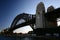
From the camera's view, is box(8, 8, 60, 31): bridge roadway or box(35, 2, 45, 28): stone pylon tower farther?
box(35, 2, 45, 28): stone pylon tower

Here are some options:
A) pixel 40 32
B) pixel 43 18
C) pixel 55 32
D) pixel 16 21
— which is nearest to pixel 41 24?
pixel 43 18

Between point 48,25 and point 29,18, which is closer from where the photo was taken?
point 48,25

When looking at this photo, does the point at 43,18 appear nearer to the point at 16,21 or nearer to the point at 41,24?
the point at 41,24

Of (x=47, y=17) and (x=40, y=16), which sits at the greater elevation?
(x=40, y=16)

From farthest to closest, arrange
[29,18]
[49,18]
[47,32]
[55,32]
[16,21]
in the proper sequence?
1. [16,21]
2. [29,18]
3. [49,18]
4. [47,32]
5. [55,32]

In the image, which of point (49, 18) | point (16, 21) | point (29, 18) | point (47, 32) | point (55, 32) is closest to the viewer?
point (55, 32)

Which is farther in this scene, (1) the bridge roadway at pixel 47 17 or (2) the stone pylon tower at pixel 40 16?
(2) the stone pylon tower at pixel 40 16

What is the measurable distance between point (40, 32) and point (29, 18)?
17720mm

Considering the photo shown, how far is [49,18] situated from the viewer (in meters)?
46.9

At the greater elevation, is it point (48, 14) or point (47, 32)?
point (48, 14)

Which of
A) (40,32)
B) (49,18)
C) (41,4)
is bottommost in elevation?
(40,32)

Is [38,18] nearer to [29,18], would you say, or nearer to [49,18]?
[49,18]

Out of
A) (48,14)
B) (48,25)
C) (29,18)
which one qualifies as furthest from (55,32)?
(29,18)

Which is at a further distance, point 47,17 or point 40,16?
point 47,17
